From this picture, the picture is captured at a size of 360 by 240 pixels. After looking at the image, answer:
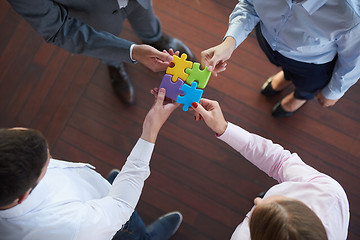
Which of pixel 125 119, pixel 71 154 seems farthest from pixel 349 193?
pixel 71 154

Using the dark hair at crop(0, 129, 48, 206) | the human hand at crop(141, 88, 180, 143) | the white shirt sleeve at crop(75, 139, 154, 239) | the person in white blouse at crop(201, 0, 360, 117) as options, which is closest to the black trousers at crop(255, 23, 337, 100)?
the person in white blouse at crop(201, 0, 360, 117)

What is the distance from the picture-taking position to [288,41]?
122 centimetres

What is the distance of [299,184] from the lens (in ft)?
3.35

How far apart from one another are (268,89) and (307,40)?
759 mm

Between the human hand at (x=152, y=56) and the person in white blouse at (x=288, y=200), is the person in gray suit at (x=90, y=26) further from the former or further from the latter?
the person in white blouse at (x=288, y=200)

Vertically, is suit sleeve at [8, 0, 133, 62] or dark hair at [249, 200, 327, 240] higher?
suit sleeve at [8, 0, 133, 62]

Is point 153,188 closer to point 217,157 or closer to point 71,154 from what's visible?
point 217,157

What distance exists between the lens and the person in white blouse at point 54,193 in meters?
0.79

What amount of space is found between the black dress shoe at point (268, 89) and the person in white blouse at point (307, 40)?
328 millimetres

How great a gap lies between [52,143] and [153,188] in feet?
2.44

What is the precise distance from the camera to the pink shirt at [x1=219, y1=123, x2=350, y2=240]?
0.95 m

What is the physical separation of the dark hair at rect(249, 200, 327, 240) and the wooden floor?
98 centimetres

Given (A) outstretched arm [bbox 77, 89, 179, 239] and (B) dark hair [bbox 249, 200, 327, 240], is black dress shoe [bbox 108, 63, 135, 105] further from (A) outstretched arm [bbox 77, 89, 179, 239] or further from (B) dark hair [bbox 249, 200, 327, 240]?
(B) dark hair [bbox 249, 200, 327, 240]

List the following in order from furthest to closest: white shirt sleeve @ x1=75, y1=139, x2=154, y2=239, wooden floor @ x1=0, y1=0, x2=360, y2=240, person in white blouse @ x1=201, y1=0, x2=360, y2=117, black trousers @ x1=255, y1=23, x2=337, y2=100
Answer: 1. wooden floor @ x1=0, y1=0, x2=360, y2=240
2. black trousers @ x1=255, y1=23, x2=337, y2=100
3. person in white blouse @ x1=201, y1=0, x2=360, y2=117
4. white shirt sleeve @ x1=75, y1=139, x2=154, y2=239
